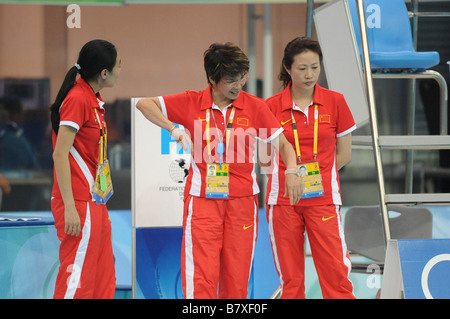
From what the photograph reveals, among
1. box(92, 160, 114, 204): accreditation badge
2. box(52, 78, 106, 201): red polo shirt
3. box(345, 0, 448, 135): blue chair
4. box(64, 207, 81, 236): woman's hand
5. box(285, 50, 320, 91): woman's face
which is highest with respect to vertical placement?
box(345, 0, 448, 135): blue chair

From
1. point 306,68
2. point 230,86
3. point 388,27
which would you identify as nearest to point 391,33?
→ point 388,27

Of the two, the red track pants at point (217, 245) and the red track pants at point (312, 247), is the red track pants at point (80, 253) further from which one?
the red track pants at point (312, 247)

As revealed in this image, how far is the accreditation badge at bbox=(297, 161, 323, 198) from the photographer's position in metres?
2.92

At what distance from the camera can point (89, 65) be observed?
2814 millimetres

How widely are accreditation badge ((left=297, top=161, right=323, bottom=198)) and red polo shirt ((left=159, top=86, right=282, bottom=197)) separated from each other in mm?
214

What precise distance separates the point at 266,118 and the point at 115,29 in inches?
125

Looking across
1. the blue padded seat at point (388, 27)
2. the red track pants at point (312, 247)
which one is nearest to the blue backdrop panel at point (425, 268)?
the red track pants at point (312, 247)

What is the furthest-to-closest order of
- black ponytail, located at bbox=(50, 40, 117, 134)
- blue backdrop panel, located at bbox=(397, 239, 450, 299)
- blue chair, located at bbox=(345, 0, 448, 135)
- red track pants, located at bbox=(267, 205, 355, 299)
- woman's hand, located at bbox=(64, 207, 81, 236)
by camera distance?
blue chair, located at bbox=(345, 0, 448, 135)
red track pants, located at bbox=(267, 205, 355, 299)
black ponytail, located at bbox=(50, 40, 117, 134)
woman's hand, located at bbox=(64, 207, 81, 236)
blue backdrop panel, located at bbox=(397, 239, 450, 299)

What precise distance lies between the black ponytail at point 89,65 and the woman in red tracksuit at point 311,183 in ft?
2.72

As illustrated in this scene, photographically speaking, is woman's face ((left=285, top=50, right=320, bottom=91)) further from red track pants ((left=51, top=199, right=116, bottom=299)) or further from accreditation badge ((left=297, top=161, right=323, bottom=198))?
red track pants ((left=51, top=199, right=116, bottom=299))

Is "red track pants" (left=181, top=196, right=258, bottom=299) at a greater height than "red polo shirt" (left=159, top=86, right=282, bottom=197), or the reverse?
"red polo shirt" (left=159, top=86, right=282, bottom=197)

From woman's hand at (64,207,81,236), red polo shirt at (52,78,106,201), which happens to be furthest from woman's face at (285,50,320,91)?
woman's hand at (64,207,81,236)

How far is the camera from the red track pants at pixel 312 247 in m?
2.91
